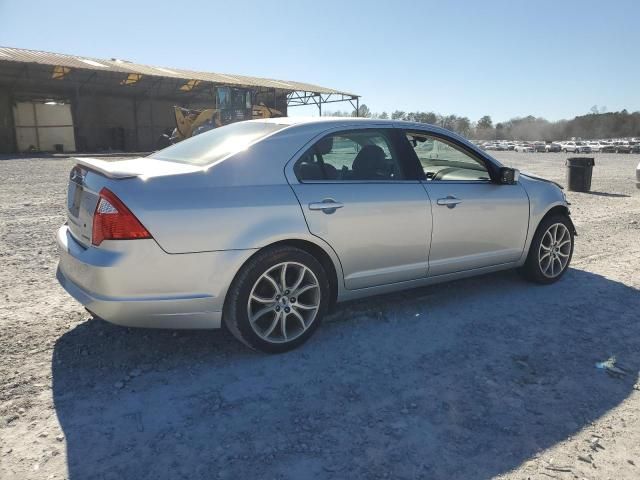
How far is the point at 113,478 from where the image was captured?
2.18m

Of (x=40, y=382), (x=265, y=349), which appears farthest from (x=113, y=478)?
(x=265, y=349)

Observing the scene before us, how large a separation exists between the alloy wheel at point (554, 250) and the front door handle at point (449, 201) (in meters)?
1.29

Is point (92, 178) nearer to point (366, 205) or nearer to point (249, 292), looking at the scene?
point (249, 292)

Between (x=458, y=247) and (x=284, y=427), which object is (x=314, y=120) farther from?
(x=284, y=427)

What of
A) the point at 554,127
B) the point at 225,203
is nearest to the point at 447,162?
the point at 225,203

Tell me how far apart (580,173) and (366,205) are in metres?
11.1

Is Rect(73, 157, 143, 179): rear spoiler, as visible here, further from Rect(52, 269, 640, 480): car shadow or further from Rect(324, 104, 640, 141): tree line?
Rect(324, 104, 640, 141): tree line

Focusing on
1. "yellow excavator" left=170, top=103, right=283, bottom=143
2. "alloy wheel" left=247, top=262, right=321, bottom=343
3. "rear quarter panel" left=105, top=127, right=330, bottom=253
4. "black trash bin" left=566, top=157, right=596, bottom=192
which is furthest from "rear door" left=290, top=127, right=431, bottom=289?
"yellow excavator" left=170, top=103, right=283, bottom=143

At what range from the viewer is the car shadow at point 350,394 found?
234cm

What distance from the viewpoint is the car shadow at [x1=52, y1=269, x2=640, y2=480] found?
234 centimetres

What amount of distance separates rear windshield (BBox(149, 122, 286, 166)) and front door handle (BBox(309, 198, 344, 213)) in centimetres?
61

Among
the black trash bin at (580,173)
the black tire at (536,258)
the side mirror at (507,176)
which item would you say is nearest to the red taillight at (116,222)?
the side mirror at (507,176)

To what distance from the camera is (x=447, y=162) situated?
4.58 m

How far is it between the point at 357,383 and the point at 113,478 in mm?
1426
